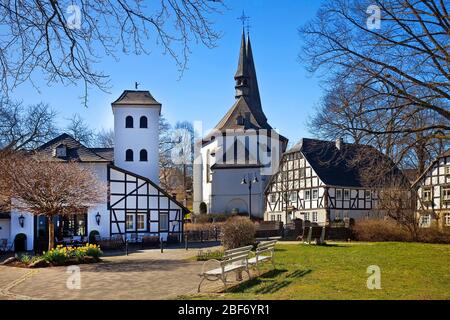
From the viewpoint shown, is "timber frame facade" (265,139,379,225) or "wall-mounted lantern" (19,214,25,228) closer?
"wall-mounted lantern" (19,214,25,228)

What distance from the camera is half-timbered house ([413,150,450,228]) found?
41531mm

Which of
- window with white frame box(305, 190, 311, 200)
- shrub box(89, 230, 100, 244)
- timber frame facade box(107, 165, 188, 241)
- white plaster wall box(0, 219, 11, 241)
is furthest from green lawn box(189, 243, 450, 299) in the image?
window with white frame box(305, 190, 311, 200)

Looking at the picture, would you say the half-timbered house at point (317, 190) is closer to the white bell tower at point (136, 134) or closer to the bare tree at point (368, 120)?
the white bell tower at point (136, 134)

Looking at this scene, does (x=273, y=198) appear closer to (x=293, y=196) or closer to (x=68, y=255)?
(x=293, y=196)

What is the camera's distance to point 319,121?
1616cm

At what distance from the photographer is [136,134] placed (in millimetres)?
39344

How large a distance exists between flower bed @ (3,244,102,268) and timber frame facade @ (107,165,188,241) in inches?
494

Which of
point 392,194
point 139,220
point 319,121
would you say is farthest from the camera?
point 139,220

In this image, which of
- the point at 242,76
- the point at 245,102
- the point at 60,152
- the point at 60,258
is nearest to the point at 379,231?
the point at 60,258

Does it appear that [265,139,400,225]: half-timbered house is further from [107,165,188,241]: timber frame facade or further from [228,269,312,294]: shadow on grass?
[228,269,312,294]: shadow on grass

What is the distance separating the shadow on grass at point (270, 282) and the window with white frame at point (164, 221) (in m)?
21.9

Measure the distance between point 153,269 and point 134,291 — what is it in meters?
4.98
